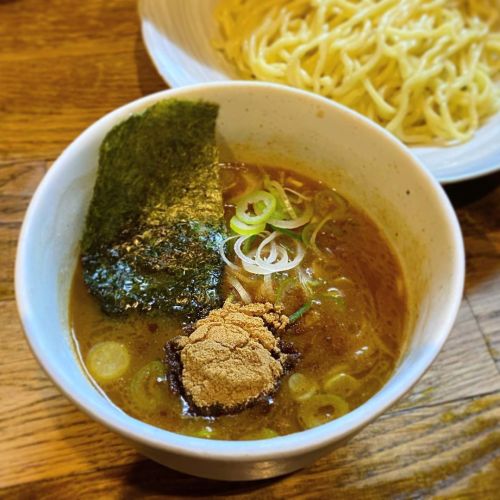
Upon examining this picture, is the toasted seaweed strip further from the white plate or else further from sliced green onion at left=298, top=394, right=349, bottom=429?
the white plate

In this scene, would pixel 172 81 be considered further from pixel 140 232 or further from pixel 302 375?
pixel 302 375

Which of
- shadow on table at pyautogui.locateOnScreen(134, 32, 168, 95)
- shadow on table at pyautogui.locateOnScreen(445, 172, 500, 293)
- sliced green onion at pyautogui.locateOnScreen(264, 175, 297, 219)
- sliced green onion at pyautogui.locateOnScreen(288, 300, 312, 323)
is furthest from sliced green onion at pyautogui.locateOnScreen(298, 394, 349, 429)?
shadow on table at pyautogui.locateOnScreen(134, 32, 168, 95)

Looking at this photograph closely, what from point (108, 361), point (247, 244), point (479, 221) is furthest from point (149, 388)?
point (479, 221)

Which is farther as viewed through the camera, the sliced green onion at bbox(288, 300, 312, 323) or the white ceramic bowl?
the sliced green onion at bbox(288, 300, 312, 323)

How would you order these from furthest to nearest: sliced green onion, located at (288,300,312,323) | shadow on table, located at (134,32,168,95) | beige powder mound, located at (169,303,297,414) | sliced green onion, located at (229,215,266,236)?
shadow on table, located at (134,32,168,95) < sliced green onion, located at (229,215,266,236) < sliced green onion, located at (288,300,312,323) < beige powder mound, located at (169,303,297,414)

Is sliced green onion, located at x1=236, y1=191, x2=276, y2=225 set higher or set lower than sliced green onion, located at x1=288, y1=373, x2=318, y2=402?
higher

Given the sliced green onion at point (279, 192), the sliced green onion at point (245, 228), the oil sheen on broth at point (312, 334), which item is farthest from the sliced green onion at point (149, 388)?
the sliced green onion at point (279, 192)

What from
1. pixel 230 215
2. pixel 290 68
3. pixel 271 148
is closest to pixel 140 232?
pixel 230 215
